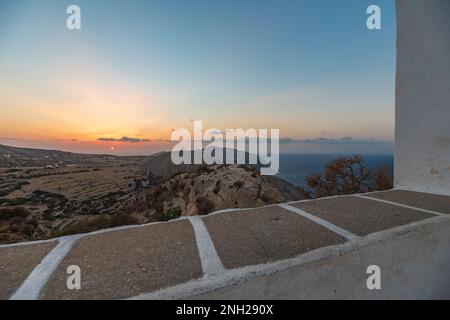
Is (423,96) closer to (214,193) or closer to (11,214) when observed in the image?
(214,193)

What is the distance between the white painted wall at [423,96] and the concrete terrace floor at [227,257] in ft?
5.33

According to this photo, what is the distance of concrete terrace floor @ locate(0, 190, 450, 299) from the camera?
47.9 inches

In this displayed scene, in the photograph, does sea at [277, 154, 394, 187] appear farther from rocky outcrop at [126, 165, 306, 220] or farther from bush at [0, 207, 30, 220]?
bush at [0, 207, 30, 220]

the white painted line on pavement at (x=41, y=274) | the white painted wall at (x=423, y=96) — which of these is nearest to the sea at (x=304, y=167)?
the white painted wall at (x=423, y=96)

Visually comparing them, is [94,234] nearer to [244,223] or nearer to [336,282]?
[244,223]

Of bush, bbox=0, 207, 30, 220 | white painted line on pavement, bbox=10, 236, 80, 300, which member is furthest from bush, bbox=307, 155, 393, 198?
bush, bbox=0, 207, 30, 220

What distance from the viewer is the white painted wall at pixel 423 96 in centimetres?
312

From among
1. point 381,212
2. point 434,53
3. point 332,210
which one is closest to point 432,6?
point 434,53

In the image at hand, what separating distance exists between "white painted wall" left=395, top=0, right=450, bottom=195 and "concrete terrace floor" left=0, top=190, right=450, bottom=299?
1.63 m

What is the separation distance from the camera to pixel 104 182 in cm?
3033

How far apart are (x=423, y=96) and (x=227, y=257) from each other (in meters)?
4.36

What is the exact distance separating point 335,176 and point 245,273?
10.4m

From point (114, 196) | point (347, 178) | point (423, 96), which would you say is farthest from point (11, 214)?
point (347, 178)

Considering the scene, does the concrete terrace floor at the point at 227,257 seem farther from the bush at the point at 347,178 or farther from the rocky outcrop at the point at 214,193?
the bush at the point at 347,178
